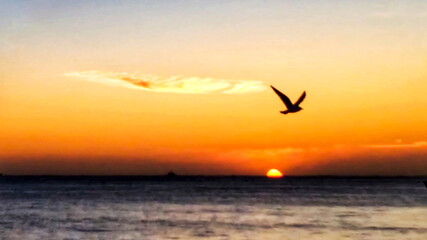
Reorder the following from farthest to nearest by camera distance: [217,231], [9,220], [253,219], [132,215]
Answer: [132,215] → [253,219] → [9,220] → [217,231]

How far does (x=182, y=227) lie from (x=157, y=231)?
2.48m

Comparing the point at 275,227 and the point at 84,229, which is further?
the point at 275,227

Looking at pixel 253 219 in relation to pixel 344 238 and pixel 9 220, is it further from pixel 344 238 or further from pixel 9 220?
pixel 9 220

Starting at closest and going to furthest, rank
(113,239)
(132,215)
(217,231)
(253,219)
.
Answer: (113,239) < (217,231) < (253,219) < (132,215)

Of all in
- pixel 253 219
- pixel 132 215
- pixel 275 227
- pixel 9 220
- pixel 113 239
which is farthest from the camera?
pixel 132 215

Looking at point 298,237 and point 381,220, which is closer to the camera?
point 298,237

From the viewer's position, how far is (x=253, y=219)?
47094mm

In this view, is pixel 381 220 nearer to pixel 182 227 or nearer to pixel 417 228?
pixel 417 228

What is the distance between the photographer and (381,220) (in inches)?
1837

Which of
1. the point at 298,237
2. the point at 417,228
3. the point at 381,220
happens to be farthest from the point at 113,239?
the point at 381,220

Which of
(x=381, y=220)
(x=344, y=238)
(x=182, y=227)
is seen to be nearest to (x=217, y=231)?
(x=182, y=227)

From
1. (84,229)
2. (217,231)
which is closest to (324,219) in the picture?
(217,231)

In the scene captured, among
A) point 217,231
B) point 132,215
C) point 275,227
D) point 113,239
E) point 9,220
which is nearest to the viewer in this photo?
point 113,239

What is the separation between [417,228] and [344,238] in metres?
8.04
